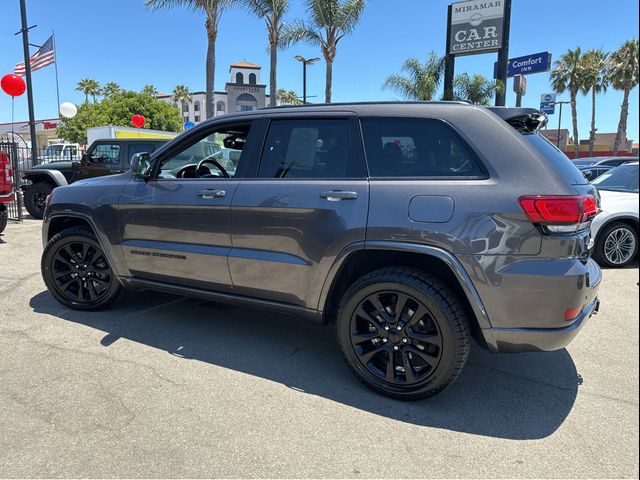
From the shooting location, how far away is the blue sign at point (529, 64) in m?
12.1

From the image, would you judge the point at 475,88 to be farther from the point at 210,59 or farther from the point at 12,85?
the point at 12,85

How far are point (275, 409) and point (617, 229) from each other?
5634mm

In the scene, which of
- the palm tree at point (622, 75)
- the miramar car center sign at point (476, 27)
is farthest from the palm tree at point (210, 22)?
the palm tree at point (622, 75)

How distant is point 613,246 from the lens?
6199mm

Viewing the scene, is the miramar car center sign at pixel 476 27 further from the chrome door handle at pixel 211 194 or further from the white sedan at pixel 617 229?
the chrome door handle at pixel 211 194

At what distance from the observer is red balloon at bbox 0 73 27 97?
11.8 m

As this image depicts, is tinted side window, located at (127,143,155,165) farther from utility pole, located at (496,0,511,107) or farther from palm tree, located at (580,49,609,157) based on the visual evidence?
palm tree, located at (580,49,609,157)

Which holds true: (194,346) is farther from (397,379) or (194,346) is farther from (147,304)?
(397,379)

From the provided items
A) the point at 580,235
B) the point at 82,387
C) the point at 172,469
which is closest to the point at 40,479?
the point at 172,469

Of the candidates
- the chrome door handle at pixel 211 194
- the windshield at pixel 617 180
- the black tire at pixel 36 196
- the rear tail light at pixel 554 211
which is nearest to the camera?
the rear tail light at pixel 554 211

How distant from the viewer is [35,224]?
390 inches

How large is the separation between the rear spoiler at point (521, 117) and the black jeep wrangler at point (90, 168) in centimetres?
871

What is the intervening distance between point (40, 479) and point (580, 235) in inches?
121

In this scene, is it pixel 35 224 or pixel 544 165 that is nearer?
pixel 544 165
